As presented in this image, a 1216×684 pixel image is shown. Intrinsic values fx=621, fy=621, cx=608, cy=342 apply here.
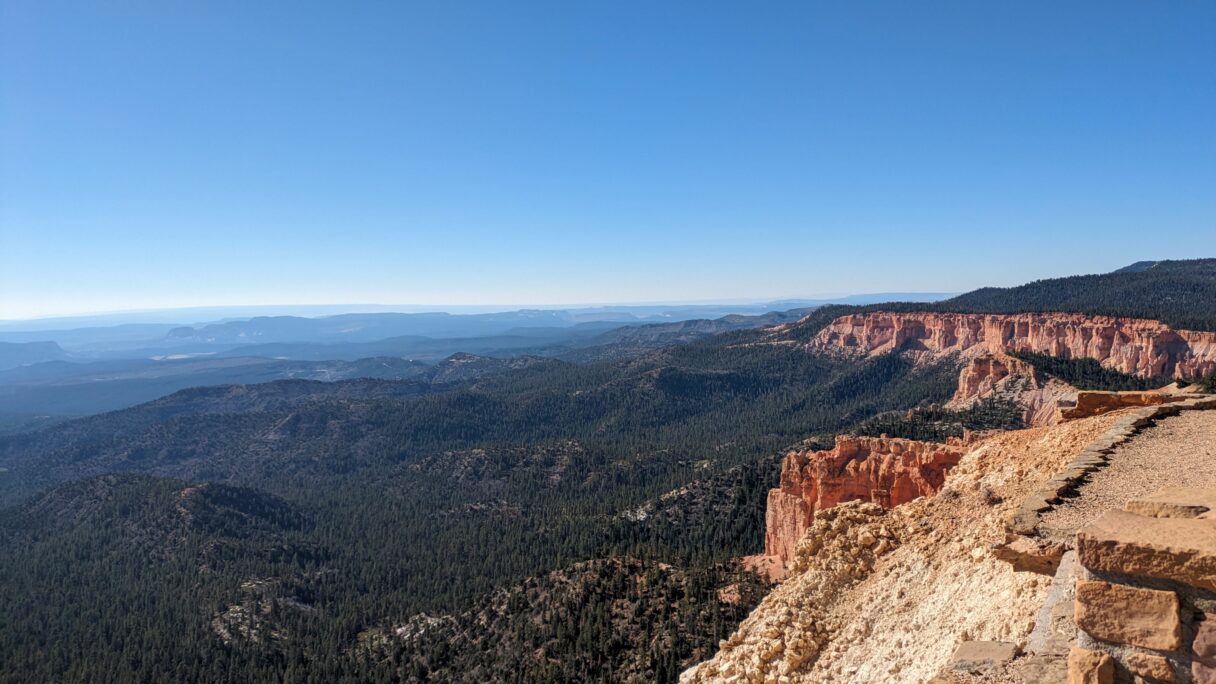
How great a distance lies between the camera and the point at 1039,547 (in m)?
9.30

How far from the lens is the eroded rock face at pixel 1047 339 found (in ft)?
289

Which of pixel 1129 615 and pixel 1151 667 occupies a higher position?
pixel 1129 615

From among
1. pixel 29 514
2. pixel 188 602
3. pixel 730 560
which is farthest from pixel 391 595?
pixel 29 514

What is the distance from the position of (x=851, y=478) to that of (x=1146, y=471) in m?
29.1

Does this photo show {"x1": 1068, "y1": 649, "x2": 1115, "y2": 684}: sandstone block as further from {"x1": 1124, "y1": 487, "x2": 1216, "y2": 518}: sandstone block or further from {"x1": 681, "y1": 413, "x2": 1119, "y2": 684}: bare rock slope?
{"x1": 1124, "y1": 487, "x2": 1216, "y2": 518}: sandstone block

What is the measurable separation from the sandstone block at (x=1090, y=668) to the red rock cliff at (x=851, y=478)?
89.5 feet

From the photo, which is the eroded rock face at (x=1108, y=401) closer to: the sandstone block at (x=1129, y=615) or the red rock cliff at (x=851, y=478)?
the red rock cliff at (x=851, y=478)

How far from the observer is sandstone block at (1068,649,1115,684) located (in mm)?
6652

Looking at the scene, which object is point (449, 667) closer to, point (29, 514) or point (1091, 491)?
point (1091, 491)

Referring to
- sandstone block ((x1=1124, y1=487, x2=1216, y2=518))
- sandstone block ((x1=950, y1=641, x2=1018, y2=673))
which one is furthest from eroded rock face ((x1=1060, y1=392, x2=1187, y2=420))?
sandstone block ((x1=950, y1=641, x2=1018, y2=673))

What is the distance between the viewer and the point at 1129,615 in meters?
6.67

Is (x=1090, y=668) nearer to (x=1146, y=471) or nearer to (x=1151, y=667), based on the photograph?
(x=1151, y=667)

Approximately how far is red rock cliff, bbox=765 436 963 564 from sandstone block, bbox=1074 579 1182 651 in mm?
27270

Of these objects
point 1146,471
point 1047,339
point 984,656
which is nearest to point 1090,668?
point 984,656
